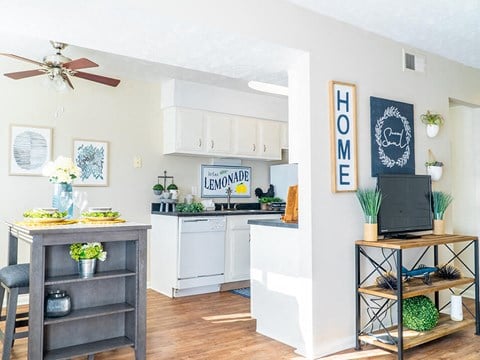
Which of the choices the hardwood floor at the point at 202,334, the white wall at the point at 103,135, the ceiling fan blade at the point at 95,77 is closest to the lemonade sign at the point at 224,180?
the white wall at the point at 103,135

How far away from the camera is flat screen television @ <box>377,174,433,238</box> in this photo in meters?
3.15

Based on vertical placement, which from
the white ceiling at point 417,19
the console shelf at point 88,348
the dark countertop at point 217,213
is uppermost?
the white ceiling at point 417,19

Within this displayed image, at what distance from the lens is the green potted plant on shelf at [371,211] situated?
9.88ft

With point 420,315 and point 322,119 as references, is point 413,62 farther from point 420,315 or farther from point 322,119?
point 420,315

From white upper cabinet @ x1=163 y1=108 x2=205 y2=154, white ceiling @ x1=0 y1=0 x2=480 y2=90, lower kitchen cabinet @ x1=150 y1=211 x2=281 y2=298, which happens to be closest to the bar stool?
white ceiling @ x1=0 y1=0 x2=480 y2=90

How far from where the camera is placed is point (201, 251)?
4.77m

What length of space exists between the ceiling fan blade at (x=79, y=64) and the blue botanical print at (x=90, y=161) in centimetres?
138

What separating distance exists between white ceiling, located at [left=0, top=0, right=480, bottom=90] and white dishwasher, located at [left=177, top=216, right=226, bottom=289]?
6.30ft

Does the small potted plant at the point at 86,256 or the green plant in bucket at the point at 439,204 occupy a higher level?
the green plant in bucket at the point at 439,204

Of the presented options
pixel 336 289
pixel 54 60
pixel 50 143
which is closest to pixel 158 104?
pixel 50 143

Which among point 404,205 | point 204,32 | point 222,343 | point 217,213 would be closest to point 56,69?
point 204,32

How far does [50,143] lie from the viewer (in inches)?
172

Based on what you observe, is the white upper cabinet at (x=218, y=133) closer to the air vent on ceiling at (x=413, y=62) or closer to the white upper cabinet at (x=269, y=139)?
the white upper cabinet at (x=269, y=139)

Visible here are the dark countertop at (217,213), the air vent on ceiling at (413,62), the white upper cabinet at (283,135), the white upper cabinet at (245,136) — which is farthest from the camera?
the white upper cabinet at (283,135)
